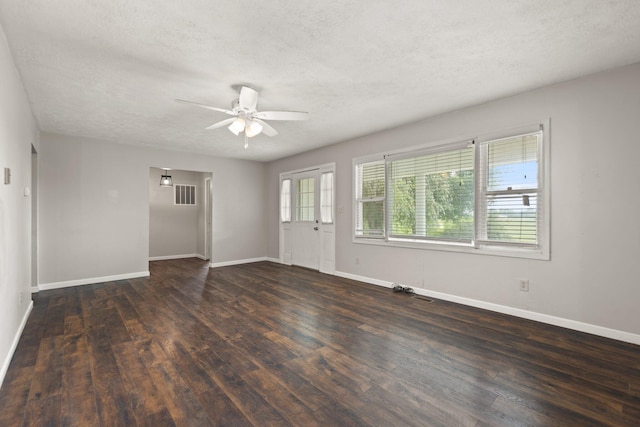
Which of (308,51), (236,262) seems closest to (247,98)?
(308,51)

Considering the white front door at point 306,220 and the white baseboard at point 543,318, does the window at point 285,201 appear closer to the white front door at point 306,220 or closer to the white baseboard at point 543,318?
the white front door at point 306,220

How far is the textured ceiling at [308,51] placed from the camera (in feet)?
6.45

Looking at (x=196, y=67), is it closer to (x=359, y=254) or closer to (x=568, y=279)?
(x=359, y=254)

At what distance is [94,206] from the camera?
5.17m

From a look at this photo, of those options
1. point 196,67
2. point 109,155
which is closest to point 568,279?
point 196,67

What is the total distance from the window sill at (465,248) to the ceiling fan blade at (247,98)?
2840 mm

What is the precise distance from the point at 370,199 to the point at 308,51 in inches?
116

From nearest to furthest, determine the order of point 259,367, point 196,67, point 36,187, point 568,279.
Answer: point 259,367 < point 196,67 < point 568,279 < point 36,187

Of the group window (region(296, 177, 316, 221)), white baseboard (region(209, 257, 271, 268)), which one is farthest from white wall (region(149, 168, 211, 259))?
window (region(296, 177, 316, 221))

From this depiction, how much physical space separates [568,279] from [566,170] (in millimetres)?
1105

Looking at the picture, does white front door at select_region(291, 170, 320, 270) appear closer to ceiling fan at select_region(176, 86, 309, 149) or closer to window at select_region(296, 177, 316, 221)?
window at select_region(296, 177, 316, 221)

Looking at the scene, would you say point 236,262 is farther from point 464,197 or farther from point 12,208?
point 464,197

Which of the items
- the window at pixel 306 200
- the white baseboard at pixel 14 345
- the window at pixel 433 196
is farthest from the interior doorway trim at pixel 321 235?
the white baseboard at pixel 14 345

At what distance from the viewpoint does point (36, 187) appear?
4.62 m
